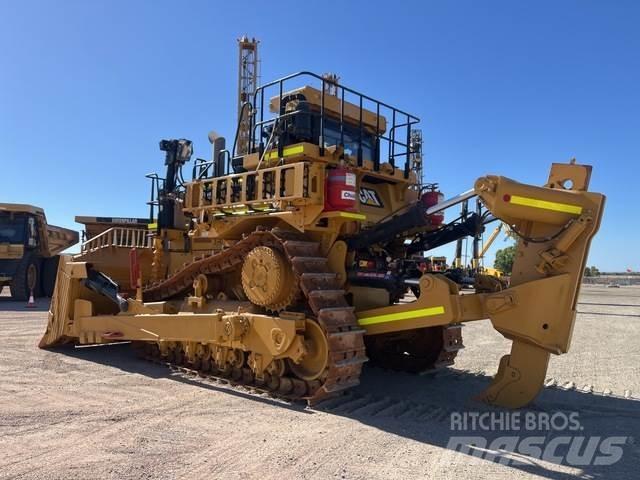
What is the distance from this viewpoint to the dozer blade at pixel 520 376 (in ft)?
17.7

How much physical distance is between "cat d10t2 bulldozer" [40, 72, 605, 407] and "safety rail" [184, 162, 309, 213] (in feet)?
0.07

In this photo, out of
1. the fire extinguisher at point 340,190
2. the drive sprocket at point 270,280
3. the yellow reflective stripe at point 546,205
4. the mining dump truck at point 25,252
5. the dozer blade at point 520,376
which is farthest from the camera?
the mining dump truck at point 25,252

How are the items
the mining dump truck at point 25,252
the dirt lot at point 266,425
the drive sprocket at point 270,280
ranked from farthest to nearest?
the mining dump truck at point 25,252
the drive sprocket at point 270,280
the dirt lot at point 266,425

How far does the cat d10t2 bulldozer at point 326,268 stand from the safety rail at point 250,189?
21mm

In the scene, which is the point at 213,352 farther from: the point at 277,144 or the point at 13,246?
the point at 13,246

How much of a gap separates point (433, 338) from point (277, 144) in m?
3.37

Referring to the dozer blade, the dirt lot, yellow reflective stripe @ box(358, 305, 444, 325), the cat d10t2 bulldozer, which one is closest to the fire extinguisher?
the cat d10t2 bulldozer

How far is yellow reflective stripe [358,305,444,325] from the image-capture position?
5473 millimetres

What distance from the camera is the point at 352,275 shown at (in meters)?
6.39

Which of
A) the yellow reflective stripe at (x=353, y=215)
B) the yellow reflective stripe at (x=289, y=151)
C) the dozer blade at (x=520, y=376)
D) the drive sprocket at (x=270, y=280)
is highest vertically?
the yellow reflective stripe at (x=289, y=151)

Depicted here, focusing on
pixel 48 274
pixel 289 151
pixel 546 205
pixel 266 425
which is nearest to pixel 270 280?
pixel 289 151

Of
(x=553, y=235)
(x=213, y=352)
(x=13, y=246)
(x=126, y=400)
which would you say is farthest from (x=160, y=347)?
(x=13, y=246)

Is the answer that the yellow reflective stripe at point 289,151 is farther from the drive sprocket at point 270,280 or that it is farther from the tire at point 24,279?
the tire at point 24,279

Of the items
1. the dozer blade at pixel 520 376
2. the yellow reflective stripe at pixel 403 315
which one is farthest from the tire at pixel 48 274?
the dozer blade at pixel 520 376
